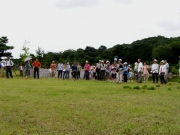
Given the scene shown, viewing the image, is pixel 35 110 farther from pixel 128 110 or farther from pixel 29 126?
pixel 128 110

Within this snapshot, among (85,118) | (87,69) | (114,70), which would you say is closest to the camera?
(85,118)

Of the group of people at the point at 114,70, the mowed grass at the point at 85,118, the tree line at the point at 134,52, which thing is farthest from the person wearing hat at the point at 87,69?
the tree line at the point at 134,52

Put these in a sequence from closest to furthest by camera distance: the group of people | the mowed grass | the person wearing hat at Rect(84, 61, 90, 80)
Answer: the mowed grass → the group of people → the person wearing hat at Rect(84, 61, 90, 80)

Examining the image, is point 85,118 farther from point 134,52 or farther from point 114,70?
point 134,52

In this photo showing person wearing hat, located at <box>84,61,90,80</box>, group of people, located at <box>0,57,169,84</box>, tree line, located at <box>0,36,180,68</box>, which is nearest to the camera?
group of people, located at <box>0,57,169,84</box>

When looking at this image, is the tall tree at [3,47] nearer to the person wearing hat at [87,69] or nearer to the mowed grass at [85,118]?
the person wearing hat at [87,69]

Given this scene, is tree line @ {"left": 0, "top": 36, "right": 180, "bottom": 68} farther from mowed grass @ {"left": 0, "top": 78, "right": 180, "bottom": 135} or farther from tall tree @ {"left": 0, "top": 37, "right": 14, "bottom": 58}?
mowed grass @ {"left": 0, "top": 78, "right": 180, "bottom": 135}

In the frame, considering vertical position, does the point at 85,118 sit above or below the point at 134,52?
below

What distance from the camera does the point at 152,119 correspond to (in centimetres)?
643

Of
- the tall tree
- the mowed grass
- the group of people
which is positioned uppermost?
the tall tree

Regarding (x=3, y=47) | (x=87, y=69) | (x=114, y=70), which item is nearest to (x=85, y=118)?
(x=114, y=70)

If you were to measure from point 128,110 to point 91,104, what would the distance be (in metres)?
1.36

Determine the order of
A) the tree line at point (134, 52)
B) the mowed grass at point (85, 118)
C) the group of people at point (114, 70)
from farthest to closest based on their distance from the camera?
the tree line at point (134, 52) → the group of people at point (114, 70) → the mowed grass at point (85, 118)

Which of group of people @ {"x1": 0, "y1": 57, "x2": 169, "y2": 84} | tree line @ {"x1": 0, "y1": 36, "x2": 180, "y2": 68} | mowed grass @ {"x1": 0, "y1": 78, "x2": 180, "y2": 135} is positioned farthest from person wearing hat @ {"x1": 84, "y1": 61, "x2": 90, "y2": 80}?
tree line @ {"x1": 0, "y1": 36, "x2": 180, "y2": 68}
